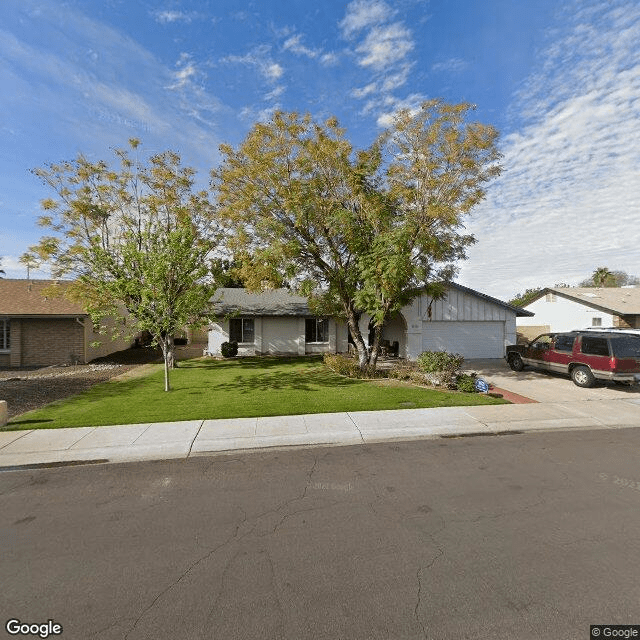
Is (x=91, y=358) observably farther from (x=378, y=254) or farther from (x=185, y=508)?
(x=185, y=508)

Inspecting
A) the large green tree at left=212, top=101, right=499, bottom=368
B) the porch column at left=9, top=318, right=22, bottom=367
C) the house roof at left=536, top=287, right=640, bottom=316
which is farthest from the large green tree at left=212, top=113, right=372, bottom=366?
the house roof at left=536, top=287, right=640, bottom=316

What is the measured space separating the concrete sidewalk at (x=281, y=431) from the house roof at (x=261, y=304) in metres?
13.5

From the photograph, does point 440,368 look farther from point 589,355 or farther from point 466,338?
point 466,338

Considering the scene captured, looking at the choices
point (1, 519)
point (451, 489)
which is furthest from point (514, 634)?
point (1, 519)

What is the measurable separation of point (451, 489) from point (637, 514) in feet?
7.59

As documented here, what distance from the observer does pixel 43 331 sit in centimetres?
1998

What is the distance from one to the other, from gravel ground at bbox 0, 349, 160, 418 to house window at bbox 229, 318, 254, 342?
5.05m

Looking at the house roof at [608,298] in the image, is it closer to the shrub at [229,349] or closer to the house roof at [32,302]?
the shrub at [229,349]

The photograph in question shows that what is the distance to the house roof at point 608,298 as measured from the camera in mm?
27984

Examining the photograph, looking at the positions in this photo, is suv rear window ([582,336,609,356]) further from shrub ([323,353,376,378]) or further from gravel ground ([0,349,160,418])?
gravel ground ([0,349,160,418])

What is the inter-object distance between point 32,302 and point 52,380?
27.2ft

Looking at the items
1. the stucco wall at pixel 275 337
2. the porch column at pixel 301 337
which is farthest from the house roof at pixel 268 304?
the porch column at pixel 301 337

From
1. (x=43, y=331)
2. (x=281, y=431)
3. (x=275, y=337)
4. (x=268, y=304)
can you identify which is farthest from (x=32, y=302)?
(x=281, y=431)

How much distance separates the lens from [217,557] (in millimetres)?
3891
